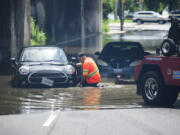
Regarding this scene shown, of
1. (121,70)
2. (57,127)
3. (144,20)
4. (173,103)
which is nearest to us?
(57,127)

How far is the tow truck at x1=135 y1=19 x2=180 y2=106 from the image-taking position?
12617 millimetres

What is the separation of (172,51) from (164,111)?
54.0 inches

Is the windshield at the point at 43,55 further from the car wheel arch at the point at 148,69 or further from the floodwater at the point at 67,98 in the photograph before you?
the car wheel arch at the point at 148,69

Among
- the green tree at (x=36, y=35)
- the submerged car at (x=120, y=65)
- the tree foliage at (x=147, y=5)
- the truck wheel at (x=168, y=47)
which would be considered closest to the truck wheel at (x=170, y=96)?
the truck wheel at (x=168, y=47)

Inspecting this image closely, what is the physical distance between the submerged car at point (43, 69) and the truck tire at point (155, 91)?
4.04 m

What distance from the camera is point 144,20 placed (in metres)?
90.4

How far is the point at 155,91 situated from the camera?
13461 mm

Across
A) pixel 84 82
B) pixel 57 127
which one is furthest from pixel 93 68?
pixel 57 127

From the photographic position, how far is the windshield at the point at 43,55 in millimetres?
18219

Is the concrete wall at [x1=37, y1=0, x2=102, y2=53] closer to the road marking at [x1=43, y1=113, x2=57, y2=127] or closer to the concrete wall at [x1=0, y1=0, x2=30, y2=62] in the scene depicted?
the concrete wall at [x1=0, y1=0, x2=30, y2=62]

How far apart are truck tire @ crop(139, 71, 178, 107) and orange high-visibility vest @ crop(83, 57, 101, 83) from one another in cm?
386

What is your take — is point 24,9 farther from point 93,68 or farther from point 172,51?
point 172,51

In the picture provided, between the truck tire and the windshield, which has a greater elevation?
the windshield

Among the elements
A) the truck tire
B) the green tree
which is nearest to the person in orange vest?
the truck tire
